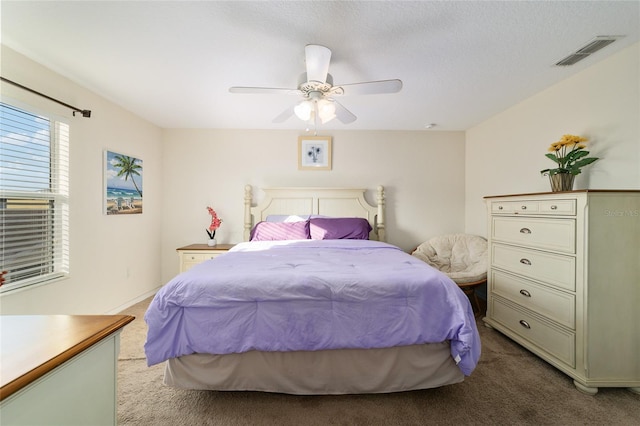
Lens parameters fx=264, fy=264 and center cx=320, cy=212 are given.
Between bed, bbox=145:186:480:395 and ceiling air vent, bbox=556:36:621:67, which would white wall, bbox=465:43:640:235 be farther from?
bed, bbox=145:186:480:395

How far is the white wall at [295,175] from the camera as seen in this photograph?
3752mm

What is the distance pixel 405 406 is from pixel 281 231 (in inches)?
82.4

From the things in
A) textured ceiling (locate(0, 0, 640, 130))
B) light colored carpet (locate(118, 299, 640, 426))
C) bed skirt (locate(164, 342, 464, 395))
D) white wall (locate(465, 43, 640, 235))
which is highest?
textured ceiling (locate(0, 0, 640, 130))

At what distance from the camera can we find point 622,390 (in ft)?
5.51

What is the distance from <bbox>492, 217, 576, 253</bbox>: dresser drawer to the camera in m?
1.78

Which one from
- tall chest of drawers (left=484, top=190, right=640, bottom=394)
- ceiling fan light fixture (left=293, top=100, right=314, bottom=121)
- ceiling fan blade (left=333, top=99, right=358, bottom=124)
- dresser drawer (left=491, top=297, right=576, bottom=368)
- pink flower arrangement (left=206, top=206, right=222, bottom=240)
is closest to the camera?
tall chest of drawers (left=484, top=190, right=640, bottom=394)

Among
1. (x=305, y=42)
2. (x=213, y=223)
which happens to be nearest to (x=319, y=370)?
(x=305, y=42)

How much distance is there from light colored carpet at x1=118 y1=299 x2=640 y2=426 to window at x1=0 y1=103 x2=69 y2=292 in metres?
1.20

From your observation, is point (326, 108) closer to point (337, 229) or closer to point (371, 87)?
point (371, 87)

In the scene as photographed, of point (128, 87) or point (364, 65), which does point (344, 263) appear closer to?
point (364, 65)

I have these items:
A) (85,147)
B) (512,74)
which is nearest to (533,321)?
(512,74)

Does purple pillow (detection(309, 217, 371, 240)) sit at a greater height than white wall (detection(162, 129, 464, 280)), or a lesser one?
lesser

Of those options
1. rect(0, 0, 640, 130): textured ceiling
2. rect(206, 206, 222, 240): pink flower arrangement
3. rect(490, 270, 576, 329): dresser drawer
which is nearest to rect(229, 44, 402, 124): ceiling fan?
rect(0, 0, 640, 130): textured ceiling

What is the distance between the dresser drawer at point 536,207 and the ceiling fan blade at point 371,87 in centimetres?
137
